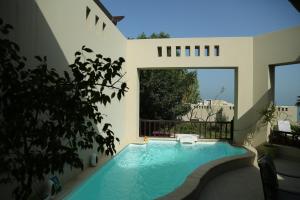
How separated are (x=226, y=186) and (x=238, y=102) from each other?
511cm

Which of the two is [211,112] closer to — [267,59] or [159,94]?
[159,94]

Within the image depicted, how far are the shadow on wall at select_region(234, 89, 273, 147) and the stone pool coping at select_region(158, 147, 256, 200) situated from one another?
2231mm

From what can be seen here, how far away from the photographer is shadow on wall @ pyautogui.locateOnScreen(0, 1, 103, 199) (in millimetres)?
3671

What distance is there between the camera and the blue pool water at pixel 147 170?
5566 millimetres

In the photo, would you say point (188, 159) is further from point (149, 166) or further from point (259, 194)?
point (259, 194)

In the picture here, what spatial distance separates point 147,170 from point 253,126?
4.49 meters

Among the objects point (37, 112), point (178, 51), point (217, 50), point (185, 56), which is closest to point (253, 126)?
point (217, 50)

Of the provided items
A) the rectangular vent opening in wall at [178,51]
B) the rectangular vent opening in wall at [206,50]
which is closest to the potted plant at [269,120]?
the rectangular vent opening in wall at [206,50]

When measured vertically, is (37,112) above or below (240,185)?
above

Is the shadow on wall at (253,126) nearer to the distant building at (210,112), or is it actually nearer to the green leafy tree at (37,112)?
the green leafy tree at (37,112)

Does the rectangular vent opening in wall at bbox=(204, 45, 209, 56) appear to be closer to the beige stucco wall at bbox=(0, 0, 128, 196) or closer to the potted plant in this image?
the potted plant

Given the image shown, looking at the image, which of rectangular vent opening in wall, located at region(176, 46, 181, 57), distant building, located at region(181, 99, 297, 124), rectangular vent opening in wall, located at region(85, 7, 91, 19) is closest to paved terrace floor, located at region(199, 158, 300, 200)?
rectangular vent opening in wall, located at region(85, 7, 91, 19)

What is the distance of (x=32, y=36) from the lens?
13.9 feet

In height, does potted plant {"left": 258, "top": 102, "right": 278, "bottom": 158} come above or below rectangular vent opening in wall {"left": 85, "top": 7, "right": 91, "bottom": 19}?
below
